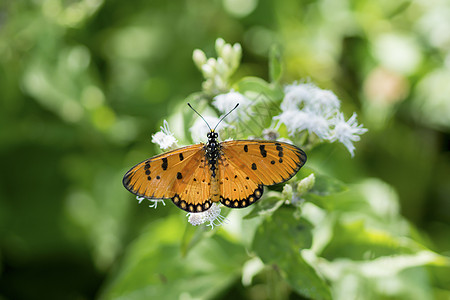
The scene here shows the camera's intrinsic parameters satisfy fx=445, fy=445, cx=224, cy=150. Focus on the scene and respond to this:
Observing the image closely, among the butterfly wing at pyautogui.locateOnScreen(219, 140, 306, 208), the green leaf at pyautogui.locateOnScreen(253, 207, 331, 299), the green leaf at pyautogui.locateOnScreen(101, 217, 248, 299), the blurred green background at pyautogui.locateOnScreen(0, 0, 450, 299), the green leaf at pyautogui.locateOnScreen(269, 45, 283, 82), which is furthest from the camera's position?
the blurred green background at pyautogui.locateOnScreen(0, 0, 450, 299)

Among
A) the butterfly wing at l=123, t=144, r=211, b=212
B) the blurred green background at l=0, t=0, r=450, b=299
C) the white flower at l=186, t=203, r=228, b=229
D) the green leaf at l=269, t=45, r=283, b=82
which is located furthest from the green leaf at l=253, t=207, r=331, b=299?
the blurred green background at l=0, t=0, r=450, b=299

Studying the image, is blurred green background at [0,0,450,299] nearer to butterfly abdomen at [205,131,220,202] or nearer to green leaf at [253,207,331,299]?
green leaf at [253,207,331,299]

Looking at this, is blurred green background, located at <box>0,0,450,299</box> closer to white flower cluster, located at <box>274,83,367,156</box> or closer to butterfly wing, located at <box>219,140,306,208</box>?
white flower cluster, located at <box>274,83,367,156</box>

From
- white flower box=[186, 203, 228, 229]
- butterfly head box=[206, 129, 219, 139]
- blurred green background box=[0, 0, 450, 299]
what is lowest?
white flower box=[186, 203, 228, 229]

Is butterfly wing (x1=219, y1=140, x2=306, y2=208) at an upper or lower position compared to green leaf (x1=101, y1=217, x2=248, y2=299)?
upper

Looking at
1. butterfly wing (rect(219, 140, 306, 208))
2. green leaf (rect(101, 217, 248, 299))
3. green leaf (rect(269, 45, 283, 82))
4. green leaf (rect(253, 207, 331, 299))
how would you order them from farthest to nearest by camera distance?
green leaf (rect(101, 217, 248, 299)) → green leaf (rect(269, 45, 283, 82)) → green leaf (rect(253, 207, 331, 299)) → butterfly wing (rect(219, 140, 306, 208))

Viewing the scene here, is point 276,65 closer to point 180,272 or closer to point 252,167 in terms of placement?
point 252,167

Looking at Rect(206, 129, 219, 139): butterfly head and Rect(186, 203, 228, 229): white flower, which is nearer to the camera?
Rect(186, 203, 228, 229): white flower
